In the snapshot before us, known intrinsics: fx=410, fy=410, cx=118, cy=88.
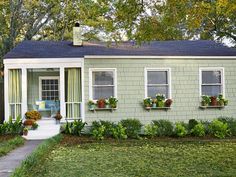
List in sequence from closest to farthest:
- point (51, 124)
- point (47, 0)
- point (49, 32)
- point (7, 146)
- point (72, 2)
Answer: point (7, 146) < point (51, 124) < point (47, 0) < point (72, 2) < point (49, 32)

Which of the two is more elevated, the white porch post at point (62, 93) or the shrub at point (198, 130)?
the white porch post at point (62, 93)

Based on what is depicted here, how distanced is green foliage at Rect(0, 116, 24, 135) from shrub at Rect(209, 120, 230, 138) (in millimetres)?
7250

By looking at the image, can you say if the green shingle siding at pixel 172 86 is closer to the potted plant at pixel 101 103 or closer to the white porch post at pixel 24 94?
the potted plant at pixel 101 103

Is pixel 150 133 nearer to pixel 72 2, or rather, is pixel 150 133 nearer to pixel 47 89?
pixel 47 89

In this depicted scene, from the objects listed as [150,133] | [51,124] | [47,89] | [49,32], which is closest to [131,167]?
[150,133]

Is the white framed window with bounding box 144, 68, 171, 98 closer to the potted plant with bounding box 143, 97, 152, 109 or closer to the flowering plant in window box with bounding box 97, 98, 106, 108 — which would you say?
the potted plant with bounding box 143, 97, 152, 109

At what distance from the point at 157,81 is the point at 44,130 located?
507cm

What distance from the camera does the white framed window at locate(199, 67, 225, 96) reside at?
17416 mm

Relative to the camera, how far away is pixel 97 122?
1553 cm

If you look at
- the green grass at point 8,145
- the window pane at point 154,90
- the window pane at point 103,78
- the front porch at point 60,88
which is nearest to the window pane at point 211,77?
the window pane at point 154,90

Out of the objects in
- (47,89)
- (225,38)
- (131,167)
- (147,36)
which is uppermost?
(225,38)

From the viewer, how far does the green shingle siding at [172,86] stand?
16828mm

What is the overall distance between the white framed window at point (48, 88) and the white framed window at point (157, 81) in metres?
4.11

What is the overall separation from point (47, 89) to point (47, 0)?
9.98 meters
